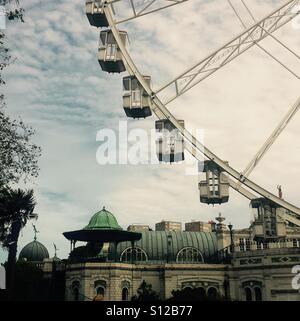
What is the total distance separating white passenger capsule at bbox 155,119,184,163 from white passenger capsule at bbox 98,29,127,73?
20.0ft

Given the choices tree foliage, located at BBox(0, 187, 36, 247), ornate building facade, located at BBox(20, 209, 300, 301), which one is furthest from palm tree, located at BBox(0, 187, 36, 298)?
ornate building facade, located at BBox(20, 209, 300, 301)

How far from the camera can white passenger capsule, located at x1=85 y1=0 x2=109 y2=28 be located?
40750 mm

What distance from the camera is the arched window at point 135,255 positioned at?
215 ft

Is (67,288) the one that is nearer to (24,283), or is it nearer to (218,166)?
(24,283)

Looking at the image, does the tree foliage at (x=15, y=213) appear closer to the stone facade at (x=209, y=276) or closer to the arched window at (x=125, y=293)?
the stone facade at (x=209, y=276)

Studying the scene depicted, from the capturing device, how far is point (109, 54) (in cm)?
4059

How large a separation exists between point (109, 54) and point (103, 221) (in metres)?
30.1

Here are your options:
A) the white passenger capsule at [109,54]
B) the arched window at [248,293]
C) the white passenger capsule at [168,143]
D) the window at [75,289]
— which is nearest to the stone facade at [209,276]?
the arched window at [248,293]

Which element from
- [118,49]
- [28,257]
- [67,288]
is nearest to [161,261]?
[67,288]

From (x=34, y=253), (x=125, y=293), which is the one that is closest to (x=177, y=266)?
(x=125, y=293)

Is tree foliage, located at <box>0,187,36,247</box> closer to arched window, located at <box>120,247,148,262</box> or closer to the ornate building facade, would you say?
the ornate building facade

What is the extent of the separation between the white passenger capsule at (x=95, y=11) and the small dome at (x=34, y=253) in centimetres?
5356
